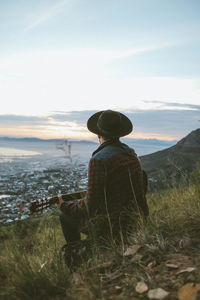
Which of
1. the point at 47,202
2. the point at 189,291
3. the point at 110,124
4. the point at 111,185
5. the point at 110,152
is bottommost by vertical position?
the point at 189,291

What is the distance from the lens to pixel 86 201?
2.76 meters

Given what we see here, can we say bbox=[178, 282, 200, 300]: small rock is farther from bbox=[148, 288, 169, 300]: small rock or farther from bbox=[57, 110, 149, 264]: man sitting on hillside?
bbox=[57, 110, 149, 264]: man sitting on hillside

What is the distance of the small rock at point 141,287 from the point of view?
1803 mm

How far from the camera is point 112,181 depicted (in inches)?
112

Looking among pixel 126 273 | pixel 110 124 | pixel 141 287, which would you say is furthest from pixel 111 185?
pixel 141 287

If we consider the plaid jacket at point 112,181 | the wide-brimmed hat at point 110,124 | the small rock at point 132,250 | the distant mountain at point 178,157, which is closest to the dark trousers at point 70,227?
the plaid jacket at point 112,181

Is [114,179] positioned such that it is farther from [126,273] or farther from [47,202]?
[126,273]

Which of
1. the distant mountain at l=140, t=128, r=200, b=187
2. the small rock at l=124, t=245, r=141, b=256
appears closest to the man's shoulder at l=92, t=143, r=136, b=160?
the small rock at l=124, t=245, r=141, b=256

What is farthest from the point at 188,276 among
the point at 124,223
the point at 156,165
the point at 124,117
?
the point at 156,165

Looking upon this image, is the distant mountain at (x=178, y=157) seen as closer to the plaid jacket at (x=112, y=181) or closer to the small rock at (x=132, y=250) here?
the plaid jacket at (x=112, y=181)

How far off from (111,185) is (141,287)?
119cm

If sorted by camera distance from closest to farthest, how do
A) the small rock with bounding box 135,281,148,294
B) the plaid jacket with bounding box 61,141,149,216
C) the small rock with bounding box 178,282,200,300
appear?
the small rock with bounding box 178,282,200,300 < the small rock with bounding box 135,281,148,294 < the plaid jacket with bounding box 61,141,149,216

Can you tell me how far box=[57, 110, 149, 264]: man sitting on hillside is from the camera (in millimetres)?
2742

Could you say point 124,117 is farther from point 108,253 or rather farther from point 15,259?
point 15,259
